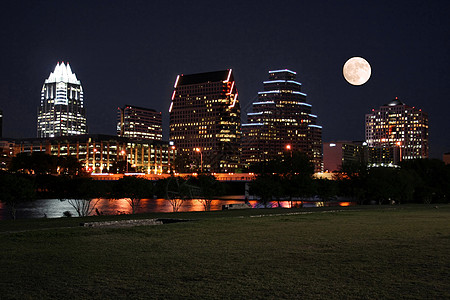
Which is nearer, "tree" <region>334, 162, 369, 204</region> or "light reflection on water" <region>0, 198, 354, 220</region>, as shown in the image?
"light reflection on water" <region>0, 198, 354, 220</region>

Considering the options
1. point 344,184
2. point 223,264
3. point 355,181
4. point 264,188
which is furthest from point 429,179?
point 223,264

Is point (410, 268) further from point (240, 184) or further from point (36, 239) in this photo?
point (240, 184)

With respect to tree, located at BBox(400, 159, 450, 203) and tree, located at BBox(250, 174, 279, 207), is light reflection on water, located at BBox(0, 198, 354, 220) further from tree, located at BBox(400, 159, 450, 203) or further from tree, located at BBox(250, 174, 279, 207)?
tree, located at BBox(400, 159, 450, 203)

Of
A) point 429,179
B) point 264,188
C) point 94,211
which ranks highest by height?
point 429,179

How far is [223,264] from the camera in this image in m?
13.0

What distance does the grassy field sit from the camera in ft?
32.8

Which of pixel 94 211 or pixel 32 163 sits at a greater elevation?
pixel 32 163

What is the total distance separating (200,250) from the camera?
15633mm

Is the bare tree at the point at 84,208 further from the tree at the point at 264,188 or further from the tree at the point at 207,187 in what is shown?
the tree at the point at 264,188

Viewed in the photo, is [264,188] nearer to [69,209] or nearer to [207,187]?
[207,187]

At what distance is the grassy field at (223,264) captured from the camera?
393 inches

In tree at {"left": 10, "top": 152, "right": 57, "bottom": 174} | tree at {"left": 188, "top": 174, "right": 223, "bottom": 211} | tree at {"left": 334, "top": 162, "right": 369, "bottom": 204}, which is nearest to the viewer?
tree at {"left": 188, "top": 174, "right": 223, "bottom": 211}

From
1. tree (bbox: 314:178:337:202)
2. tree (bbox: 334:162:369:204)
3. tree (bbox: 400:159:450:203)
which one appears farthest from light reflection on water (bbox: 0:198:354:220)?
tree (bbox: 400:159:450:203)

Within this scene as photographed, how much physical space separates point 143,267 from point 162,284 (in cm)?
214
